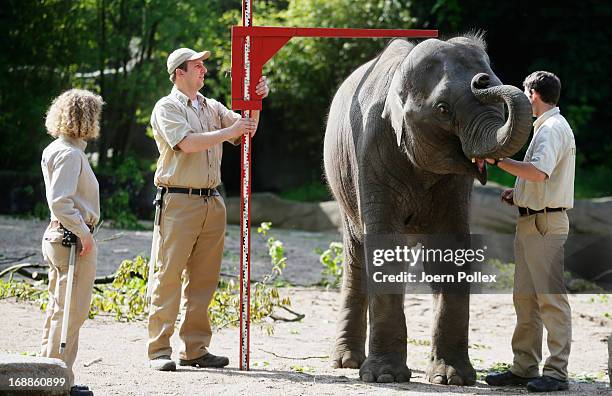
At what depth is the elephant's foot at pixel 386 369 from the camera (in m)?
7.15

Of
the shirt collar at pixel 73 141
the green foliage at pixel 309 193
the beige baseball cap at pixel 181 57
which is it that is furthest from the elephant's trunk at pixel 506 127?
the green foliage at pixel 309 193

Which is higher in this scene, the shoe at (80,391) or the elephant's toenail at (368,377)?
the elephant's toenail at (368,377)

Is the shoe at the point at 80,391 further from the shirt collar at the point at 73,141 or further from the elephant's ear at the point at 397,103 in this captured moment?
the elephant's ear at the point at 397,103

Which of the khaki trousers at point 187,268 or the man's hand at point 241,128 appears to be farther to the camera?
the khaki trousers at point 187,268

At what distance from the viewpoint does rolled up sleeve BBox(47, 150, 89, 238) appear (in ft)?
20.5

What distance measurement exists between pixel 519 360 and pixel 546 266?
73 cm

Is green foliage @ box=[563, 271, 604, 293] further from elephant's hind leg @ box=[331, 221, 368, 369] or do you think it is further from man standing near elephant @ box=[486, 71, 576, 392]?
man standing near elephant @ box=[486, 71, 576, 392]

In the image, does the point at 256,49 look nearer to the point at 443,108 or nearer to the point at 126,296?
the point at 443,108

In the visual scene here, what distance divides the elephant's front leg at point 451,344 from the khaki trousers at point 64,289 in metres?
2.45

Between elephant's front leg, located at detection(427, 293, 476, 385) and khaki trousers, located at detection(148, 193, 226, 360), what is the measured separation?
65.9 inches

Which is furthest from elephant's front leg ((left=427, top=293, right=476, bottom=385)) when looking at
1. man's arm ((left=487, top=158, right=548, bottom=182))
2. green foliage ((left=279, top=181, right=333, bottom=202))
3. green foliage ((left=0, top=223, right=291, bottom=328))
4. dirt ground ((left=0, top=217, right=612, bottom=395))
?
green foliage ((left=279, top=181, right=333, bottom=202))

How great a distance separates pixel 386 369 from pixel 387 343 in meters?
0.18

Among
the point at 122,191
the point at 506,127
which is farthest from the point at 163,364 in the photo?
the point at 122,191

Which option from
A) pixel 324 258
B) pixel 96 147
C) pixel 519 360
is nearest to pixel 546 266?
pixel 519 360
